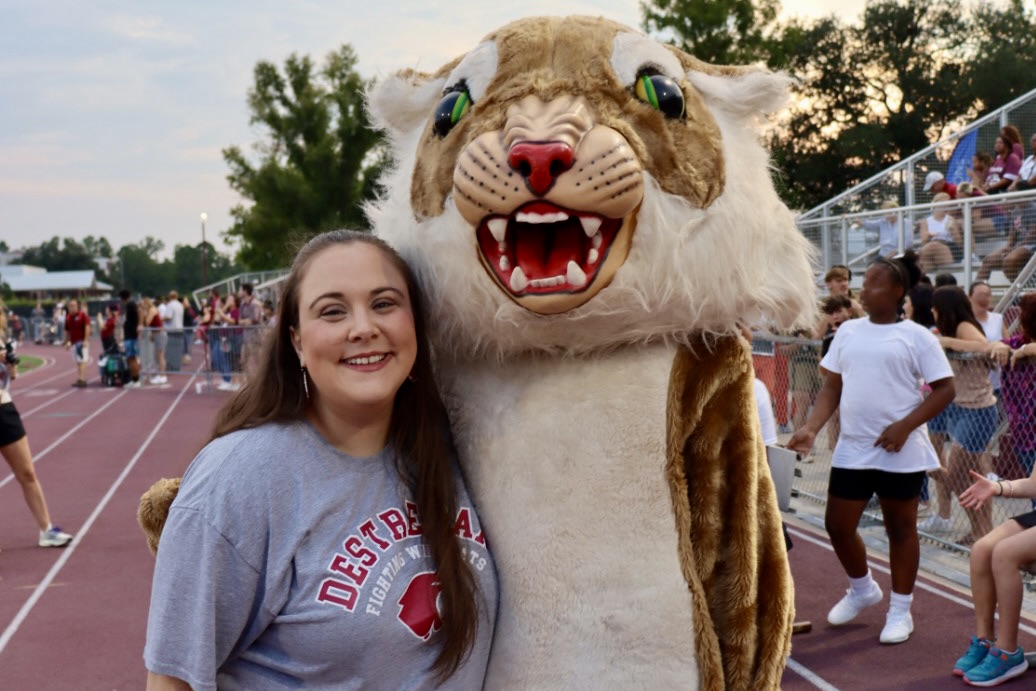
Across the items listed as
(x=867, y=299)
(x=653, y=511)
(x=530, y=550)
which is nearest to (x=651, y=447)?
(x=653, y=511)

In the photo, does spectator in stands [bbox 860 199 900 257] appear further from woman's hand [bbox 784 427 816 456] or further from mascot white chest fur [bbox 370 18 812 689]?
mascot white chest fur [bbox 370 18 812 689]

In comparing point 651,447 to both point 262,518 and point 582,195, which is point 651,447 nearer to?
point 582,195

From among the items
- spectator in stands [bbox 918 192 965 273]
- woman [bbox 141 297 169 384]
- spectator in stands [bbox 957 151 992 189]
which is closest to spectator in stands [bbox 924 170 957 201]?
spectator in stands [bbox 957 151 992 189]

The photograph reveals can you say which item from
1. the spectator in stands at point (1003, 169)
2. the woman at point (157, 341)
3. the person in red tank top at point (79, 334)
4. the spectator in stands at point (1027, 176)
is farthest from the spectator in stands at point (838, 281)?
the person in red tank top at point (79, 334)

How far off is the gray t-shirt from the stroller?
19315 millimetres

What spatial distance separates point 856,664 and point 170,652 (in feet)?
12.9

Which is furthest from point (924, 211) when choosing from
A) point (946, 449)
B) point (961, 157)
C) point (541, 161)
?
point (541, 161)

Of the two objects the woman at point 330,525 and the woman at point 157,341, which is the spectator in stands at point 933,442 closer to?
the woman at point 330,525

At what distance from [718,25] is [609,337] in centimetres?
2258

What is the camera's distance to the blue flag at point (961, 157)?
12312mm

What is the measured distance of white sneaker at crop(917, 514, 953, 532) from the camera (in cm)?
639

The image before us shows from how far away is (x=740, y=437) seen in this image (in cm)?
204

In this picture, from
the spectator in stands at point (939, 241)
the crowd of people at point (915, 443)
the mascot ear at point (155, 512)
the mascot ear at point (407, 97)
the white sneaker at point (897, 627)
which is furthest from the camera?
the spectator in stands at point (939, 241)

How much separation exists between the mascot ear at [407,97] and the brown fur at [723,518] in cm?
85
